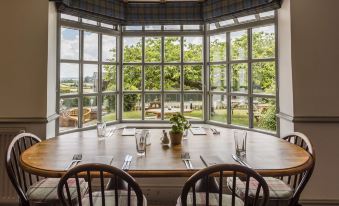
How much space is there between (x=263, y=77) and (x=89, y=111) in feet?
7.72

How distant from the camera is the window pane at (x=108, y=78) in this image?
11.3ft

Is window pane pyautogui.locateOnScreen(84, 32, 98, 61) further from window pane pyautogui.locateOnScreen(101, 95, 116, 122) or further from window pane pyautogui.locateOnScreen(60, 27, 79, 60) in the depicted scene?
window pane pyautogui.locateOnScreen(101, 95, 116, 122)

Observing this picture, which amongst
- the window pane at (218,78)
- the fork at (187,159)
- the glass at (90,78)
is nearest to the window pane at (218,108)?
the window pane at (218,78)

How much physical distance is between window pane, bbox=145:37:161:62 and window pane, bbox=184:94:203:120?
0.74 m

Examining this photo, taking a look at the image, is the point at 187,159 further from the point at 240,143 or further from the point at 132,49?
the point at 132,49

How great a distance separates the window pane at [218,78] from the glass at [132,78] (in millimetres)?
1098

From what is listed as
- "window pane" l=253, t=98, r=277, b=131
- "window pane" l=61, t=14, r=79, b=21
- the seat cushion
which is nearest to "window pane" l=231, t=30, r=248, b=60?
"window pane" l=253, t=98, r=277, b=131

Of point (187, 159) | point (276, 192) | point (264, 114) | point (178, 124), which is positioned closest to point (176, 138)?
point (178, 124)

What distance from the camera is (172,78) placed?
3680 millimetres

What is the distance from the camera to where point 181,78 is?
12.0 feet

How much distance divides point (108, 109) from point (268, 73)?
2256 millimetres

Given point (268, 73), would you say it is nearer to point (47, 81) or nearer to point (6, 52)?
point (47, 81)

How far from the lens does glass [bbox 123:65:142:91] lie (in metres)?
3.65

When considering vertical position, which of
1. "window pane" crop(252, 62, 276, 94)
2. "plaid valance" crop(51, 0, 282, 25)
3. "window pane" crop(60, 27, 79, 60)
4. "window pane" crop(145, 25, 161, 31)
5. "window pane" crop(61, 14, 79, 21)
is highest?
"plaid valance" crop(51, 0, 282, 25)
